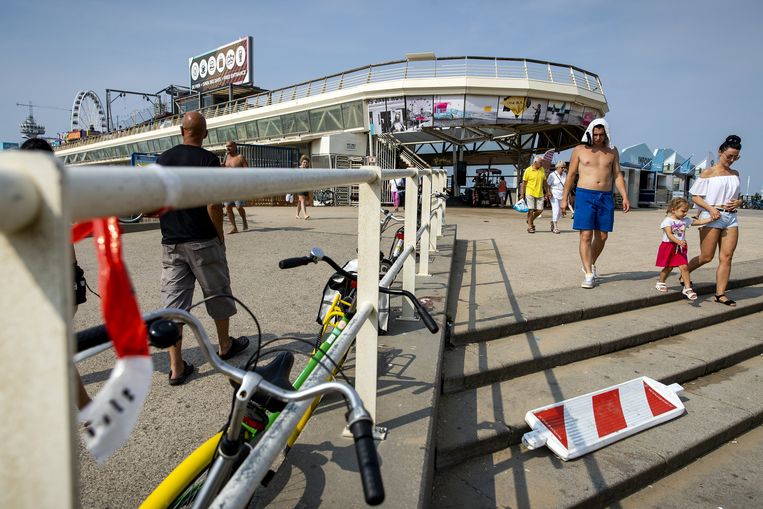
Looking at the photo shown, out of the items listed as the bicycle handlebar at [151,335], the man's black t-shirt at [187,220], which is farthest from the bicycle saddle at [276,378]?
the man's black t-shirt at [187,220]

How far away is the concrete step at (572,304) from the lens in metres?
4.21

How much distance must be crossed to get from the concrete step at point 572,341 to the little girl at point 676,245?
25 cm

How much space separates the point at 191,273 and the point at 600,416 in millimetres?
3003

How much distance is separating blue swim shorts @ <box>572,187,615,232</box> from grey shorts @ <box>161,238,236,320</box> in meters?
4.21

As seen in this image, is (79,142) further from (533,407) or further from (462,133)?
(533,407)

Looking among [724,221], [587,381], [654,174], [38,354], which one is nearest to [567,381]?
[587,381]

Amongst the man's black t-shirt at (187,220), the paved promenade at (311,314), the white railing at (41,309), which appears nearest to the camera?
the white railing at (41,309)

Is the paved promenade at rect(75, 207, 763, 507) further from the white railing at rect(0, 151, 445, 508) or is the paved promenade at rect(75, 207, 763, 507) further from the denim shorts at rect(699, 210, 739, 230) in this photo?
the white railing at rect(0, 151, 445, 508)

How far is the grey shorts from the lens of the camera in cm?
337

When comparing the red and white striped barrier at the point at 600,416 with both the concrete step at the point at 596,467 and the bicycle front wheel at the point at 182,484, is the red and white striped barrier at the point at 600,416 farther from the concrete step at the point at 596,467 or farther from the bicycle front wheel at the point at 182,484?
the bicycle front wheel at the point at 182,484

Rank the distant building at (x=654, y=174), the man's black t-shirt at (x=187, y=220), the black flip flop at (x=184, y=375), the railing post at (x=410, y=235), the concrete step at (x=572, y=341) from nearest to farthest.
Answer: the black flip flop at (x=184, y=375) → the man's black t-shirt at (x=187, y=220) → the concrete step at (x=572, y=341) → the railing post at (x=410, y=235) → the distant building at (x=654, y=174)

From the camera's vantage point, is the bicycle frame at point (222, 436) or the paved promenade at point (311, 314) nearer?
the bicycle frame at point (222, 436)

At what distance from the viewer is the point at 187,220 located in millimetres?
3318

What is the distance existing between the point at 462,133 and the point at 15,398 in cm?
2782
